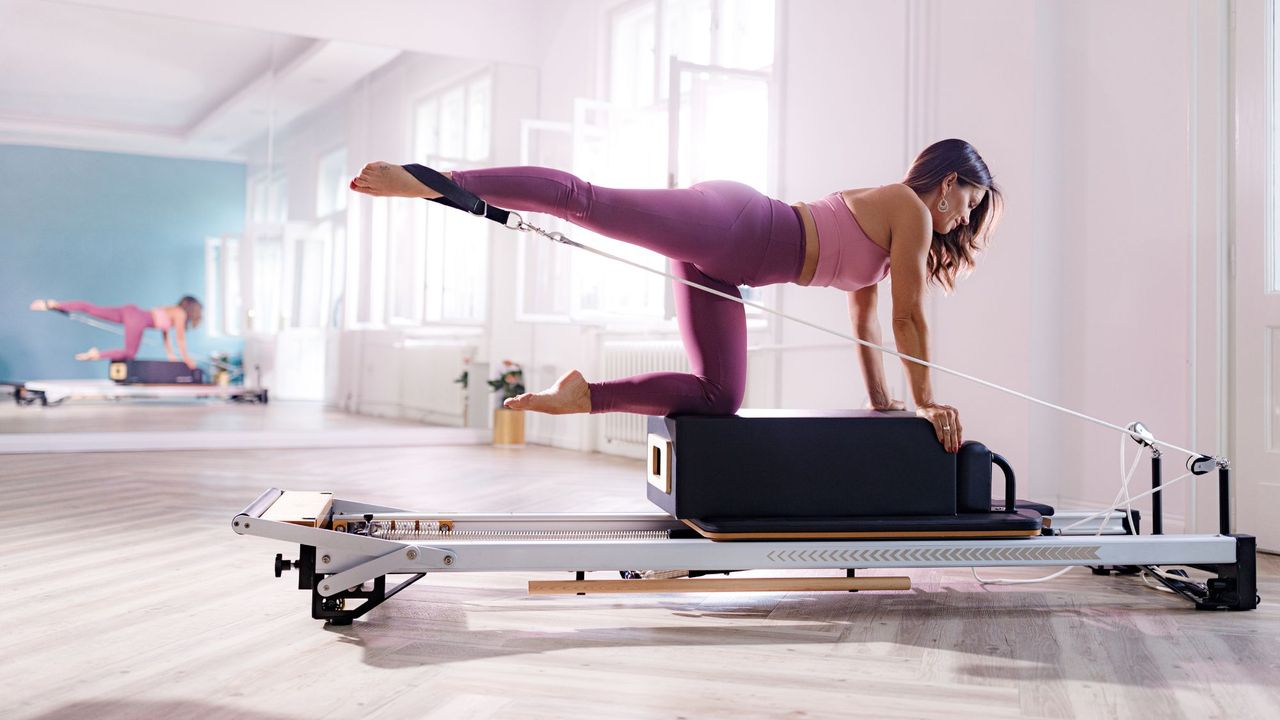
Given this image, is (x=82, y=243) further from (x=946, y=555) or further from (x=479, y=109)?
(x=946, y=555)

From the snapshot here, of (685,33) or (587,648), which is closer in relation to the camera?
(587,648)

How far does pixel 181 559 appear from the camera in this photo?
2570mm

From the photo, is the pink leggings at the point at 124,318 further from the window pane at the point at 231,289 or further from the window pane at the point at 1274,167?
the window pane at the point at 1274,167

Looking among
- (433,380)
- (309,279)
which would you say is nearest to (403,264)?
(309,279)

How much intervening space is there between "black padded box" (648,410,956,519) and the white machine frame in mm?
97

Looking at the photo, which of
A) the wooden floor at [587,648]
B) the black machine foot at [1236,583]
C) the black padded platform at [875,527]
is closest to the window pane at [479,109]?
the wooden floor at [587,648]

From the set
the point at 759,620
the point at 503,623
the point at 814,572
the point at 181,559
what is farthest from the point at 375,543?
the point at 814,572

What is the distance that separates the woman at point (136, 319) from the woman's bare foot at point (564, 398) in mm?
4640

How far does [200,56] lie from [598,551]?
18.1ft

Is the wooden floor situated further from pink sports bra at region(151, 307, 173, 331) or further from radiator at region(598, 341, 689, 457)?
pink sports bra at region(151, 307, 173, 331)

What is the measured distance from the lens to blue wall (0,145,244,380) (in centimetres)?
565

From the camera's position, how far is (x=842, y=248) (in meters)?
2.24

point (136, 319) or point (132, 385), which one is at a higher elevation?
point (136, 319)

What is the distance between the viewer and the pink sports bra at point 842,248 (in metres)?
2.24
